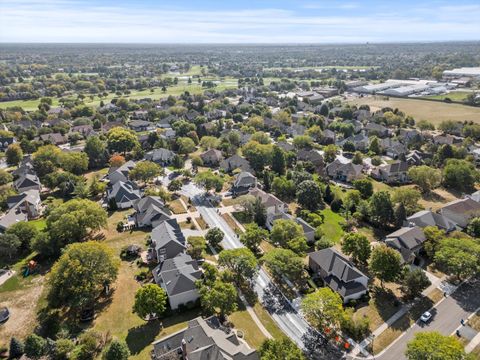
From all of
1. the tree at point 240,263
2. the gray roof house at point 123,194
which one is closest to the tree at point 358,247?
the tree at point 240,263

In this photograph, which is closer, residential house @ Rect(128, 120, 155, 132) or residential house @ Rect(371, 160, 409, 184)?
residential house @ Rect(371, 160, 409, 184)

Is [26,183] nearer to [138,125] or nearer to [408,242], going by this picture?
[138,125]

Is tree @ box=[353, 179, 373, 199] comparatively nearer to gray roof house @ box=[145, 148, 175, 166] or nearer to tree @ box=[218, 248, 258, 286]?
tree @ box=[218, 248, 258, 286]

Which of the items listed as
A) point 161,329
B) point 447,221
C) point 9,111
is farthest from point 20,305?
point 9,111

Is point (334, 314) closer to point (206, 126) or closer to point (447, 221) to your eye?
point (447, 221)

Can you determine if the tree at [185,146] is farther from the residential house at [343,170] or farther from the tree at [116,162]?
the residential house at [343,170]

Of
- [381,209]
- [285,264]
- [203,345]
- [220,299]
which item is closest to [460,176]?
[381,209]

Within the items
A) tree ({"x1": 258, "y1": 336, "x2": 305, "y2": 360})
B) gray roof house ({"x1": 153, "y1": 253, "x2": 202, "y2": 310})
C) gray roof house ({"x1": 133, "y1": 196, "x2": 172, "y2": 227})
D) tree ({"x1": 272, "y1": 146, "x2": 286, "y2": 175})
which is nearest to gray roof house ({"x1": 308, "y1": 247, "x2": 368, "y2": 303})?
tree ({"x1": 258, "y1": 336, "x2": 305, "y2": 360})
